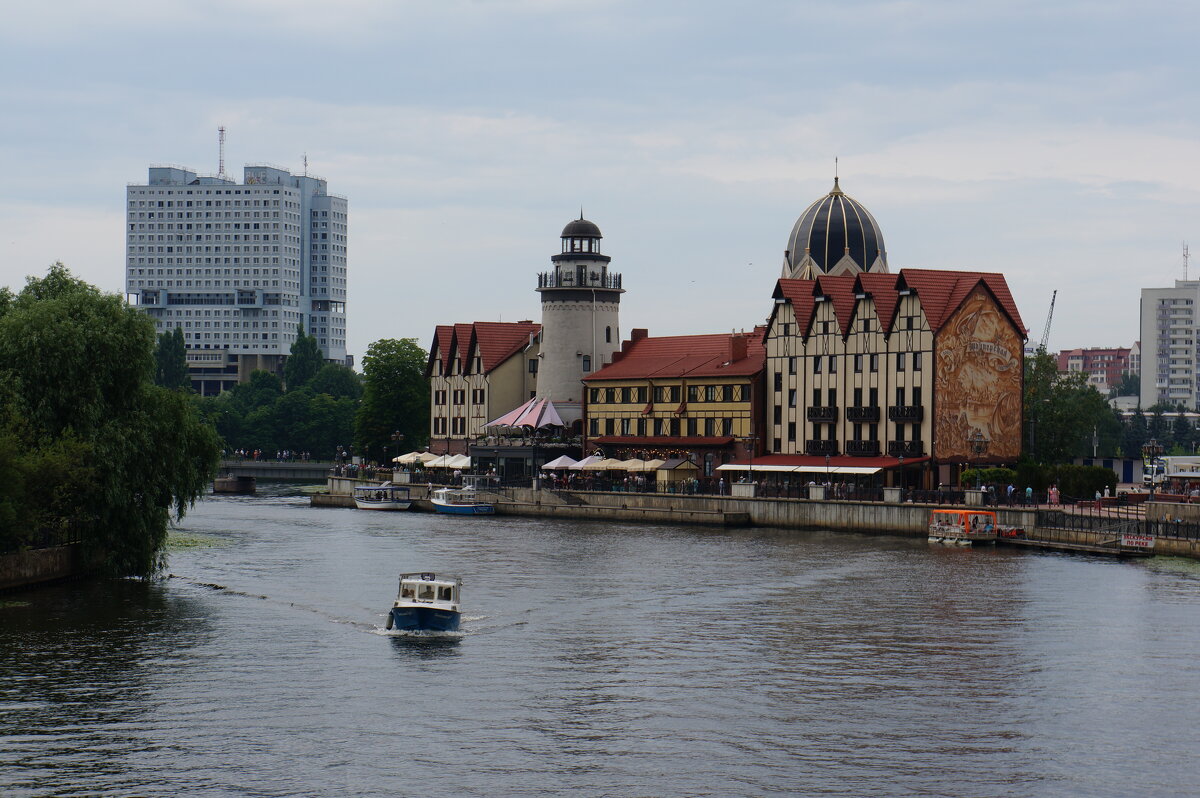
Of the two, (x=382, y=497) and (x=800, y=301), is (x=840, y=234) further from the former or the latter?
(x=382, y=497)

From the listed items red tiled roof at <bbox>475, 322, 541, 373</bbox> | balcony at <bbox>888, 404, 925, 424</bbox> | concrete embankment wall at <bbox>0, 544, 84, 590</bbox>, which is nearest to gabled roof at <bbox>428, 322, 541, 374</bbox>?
red tiled roof at <bbox>475, 322, 541, 373</bbox>

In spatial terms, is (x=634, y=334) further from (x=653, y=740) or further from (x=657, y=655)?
(x=653, y=740)

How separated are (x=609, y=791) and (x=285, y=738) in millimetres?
9310

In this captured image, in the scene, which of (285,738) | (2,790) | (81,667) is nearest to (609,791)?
(285,738)

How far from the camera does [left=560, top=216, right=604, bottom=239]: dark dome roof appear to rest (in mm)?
146500

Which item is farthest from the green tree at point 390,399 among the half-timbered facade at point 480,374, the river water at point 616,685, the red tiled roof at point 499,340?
the river water at point 616,685

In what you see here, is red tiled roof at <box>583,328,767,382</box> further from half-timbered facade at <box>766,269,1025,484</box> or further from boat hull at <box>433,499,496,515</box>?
boat hull at <box>433,499,496,515</box>

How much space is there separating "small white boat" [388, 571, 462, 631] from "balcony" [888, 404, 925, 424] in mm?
61017

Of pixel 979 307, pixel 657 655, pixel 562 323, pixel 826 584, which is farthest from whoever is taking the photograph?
pixel 562 323

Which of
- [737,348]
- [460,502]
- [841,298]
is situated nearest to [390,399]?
[460,502]

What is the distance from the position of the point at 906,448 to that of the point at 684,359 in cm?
2771

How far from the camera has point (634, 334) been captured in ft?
494

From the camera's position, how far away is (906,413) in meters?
117

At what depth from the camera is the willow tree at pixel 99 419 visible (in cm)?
6675
